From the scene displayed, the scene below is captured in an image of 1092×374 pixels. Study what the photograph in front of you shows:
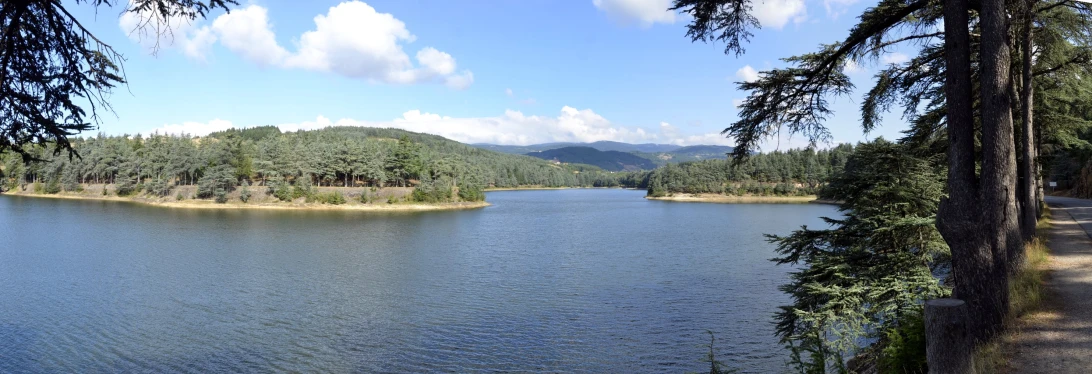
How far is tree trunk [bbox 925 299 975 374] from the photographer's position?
4762 millimetres

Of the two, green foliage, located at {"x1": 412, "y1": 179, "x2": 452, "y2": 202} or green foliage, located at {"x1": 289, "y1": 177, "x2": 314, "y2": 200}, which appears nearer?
green foliage, located at {"x1": 289, "y1": 177, "x2": 314, "y2": 200}

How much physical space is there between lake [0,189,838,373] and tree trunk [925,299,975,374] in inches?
374

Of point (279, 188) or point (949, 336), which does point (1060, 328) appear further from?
point (279, 188)

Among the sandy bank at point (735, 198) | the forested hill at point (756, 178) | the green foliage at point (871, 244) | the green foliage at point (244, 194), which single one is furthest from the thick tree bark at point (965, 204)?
the sandy bank at point (735, 198)

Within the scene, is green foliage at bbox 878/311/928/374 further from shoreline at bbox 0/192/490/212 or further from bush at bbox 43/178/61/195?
bush at bbox 43/178/61/195

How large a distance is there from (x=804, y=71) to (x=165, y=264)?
103 ft

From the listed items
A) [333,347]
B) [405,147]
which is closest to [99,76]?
[333,347]

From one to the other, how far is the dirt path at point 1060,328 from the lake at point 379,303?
6.38m

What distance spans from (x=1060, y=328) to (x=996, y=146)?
2.66 metres

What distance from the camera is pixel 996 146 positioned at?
250 inches

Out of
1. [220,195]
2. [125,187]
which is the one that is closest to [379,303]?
[220,195]

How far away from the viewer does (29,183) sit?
98.2 m

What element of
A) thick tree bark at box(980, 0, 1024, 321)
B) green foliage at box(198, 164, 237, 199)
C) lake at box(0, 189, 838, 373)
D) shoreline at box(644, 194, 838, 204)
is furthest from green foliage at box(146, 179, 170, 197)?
thick tree bark at box(980, 0, 1024, 321)

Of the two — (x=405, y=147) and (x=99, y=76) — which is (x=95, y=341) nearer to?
(x=99, y=76)
